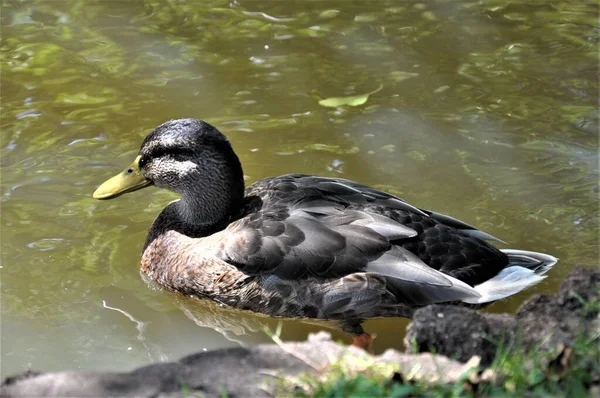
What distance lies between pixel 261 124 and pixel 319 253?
2.84 metres

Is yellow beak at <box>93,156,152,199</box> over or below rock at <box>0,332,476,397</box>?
below

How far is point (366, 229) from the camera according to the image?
627 centimetres

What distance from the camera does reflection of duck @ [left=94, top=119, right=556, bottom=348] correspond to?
243 inches

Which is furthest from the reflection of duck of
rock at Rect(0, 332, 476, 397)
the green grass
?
the green grass

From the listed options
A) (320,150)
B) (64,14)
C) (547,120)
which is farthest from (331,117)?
(64,14)

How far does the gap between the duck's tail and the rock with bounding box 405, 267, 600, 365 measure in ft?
5.20

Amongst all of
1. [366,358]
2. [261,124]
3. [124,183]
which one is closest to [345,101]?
[261,124]

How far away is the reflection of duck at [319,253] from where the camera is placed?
20.2ft

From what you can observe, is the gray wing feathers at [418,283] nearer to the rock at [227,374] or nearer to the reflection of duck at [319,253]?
the reflection of duck at [319,253]

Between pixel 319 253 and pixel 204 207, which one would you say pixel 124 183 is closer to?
pixel 204 207

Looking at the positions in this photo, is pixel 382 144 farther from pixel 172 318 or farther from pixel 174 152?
pixel 172 318

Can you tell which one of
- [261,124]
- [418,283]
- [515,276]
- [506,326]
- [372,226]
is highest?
[506,326]

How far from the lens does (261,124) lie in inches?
345

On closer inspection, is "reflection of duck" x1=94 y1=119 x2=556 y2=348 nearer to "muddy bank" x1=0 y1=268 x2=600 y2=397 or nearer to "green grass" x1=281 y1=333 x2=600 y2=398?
"muddy bank" x1=0 y1=268 x2=600 y2=397
